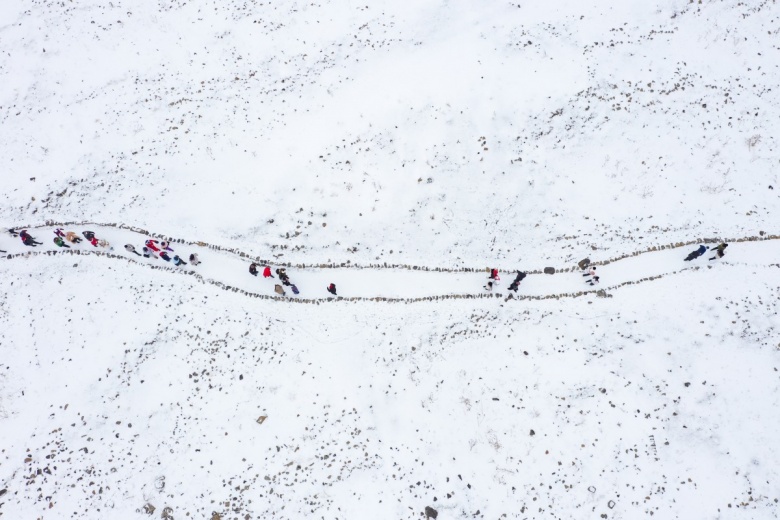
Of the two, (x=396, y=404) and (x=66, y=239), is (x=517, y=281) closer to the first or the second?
(x=396, y=404)

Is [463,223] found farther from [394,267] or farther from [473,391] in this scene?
[473,391]

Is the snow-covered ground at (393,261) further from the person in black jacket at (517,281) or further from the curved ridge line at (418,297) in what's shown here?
the person in black jacket at (517,281)

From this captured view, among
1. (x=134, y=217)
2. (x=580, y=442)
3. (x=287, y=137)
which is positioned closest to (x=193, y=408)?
(x=134, y=217)

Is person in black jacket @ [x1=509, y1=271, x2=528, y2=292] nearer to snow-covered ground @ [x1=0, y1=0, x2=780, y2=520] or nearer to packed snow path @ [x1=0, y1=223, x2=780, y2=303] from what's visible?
packed snow path @ [x1=0, y1=223, x2=780, y2=303]

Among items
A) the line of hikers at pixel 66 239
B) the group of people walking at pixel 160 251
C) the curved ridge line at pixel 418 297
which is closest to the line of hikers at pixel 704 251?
the curved ridge line at pixel 418 297

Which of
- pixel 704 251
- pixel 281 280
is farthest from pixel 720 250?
pixel 281 280
